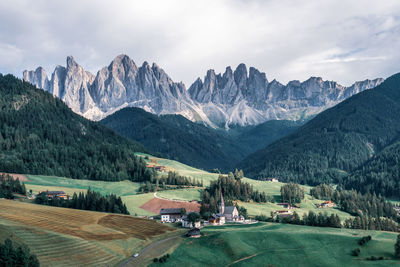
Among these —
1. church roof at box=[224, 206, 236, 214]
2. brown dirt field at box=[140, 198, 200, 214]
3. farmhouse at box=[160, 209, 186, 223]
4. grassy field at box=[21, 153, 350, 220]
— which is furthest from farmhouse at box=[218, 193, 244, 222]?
grassy field at box=[21, 153, 350, 220]

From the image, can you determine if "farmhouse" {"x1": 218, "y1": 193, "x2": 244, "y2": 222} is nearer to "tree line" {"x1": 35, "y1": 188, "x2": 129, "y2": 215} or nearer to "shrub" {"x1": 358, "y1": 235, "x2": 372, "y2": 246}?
"tree line" {"x1": 35, "y1": 188, "x2": 129, "y2": 215}

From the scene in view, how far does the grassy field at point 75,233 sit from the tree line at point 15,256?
332 cm

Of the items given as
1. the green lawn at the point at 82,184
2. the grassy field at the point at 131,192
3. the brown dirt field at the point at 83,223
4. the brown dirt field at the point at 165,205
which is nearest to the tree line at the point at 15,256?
the brown dirt field at the point at 83,223

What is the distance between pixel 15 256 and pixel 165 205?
92.7 meters

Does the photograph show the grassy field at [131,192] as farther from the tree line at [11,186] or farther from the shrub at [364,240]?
the shrub at [364,240]

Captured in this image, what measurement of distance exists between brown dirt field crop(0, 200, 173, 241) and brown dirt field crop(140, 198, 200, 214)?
36.7 meters

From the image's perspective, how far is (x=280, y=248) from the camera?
90.9 metres

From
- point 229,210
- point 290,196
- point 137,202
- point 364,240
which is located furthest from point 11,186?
point 290,196

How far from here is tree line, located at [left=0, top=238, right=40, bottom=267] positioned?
63.9 metres

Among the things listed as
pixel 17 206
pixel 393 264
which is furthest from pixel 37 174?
pixel 393 264

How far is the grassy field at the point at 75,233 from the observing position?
75.1 m

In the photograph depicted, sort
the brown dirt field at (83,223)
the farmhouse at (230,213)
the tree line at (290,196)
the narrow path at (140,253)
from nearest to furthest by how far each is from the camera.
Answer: the narrow path at (140,253) < the brown dirt field at (83,223) < the farmhouse at (230,213) < the tree line at (290,196)

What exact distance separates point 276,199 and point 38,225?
13746 cm

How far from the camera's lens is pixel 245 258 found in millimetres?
85688
